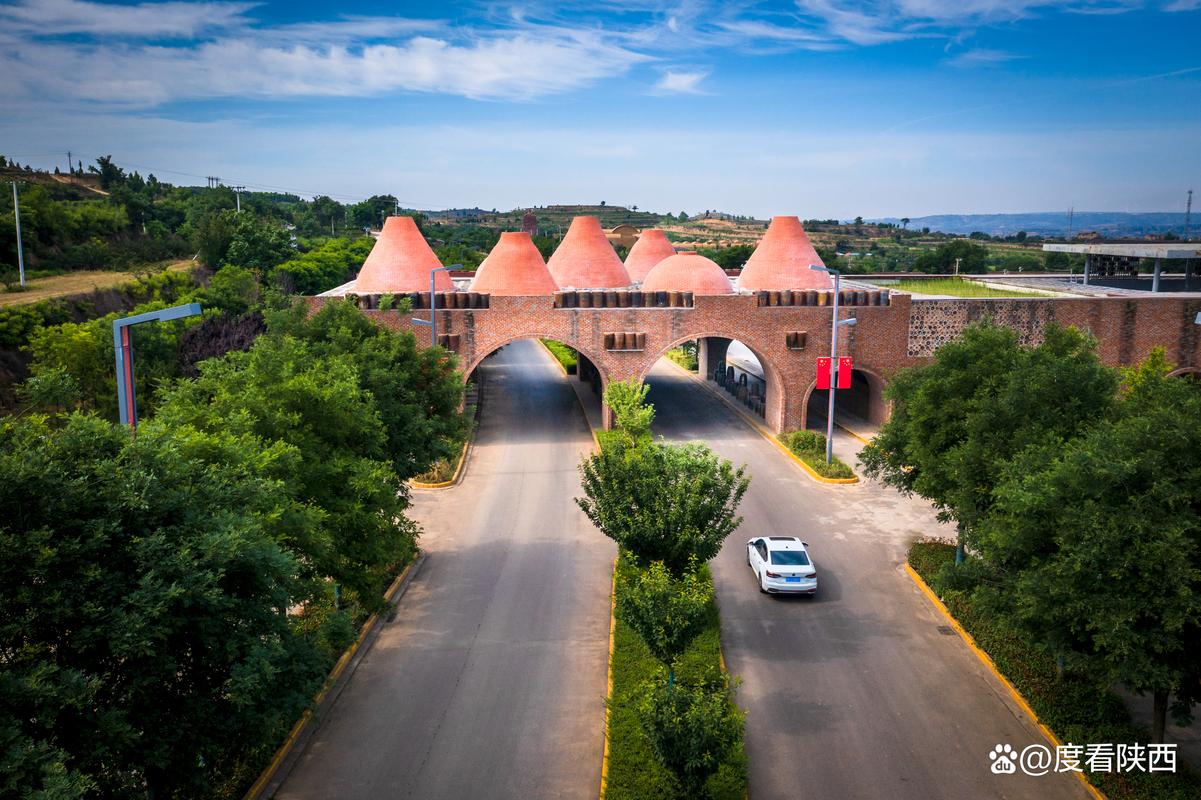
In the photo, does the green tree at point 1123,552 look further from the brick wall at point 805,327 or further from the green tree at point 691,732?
the brick wall at point 805,327

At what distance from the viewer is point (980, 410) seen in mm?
16047

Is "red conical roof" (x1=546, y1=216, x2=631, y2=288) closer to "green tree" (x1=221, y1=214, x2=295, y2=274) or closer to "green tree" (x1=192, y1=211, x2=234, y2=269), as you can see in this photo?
"green tree" (x1=221, y1=214, x2=295, y2=274)

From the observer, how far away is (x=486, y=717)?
13.8 m

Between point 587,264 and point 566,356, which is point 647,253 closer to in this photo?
point 587,264

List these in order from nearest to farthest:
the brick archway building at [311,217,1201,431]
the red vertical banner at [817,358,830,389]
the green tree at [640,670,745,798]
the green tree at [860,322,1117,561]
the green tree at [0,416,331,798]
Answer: the green tree at [0,416,331,798] → the green tree at [640,670,745,798] → the green tree at [860,322,1117,561] → the red vertical banner at [817,358,830,389] → the brick archway building at [311,217,1201,431]

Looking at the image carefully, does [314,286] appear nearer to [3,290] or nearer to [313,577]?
[3,290]

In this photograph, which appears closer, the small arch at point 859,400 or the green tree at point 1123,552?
the green tree at point 1123,552

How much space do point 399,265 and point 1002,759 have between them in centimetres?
2743

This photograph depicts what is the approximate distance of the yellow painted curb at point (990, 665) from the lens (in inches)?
483

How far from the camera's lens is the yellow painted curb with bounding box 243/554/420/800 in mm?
11953

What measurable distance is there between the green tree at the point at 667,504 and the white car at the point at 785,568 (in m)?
3.43

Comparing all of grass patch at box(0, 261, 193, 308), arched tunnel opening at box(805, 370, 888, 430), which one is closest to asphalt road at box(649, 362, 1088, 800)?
arched tunnel opening at box(805, 370, 888, 430)

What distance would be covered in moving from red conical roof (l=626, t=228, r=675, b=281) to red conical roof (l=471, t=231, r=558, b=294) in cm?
1085

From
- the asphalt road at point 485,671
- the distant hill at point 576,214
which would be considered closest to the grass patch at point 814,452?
the asphalt road at point 485,671
